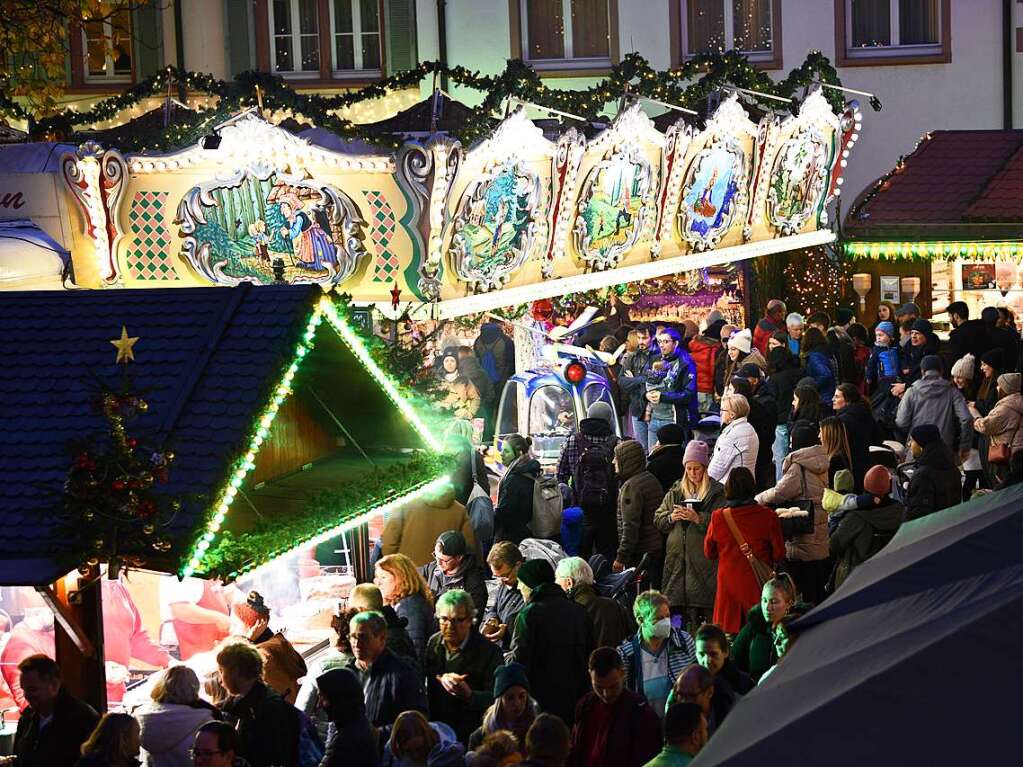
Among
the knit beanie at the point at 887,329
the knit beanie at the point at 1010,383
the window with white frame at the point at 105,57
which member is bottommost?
the knit beanie at the point at 1010,383

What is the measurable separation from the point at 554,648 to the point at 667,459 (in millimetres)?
4394

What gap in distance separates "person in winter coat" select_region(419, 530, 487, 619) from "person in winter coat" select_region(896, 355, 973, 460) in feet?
19.0

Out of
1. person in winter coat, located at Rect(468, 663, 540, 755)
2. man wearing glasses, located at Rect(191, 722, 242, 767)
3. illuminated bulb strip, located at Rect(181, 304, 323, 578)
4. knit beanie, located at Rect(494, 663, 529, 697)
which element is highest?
illuminated bulb strip, located at Rect(181, 304, 323, 578)

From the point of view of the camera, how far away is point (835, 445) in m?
13.2

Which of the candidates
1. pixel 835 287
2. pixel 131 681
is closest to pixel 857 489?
pixel 131 681

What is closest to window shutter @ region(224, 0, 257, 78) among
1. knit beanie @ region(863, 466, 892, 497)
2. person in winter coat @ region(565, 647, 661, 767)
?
knit beanie @ region(863, 466, 892, 497)

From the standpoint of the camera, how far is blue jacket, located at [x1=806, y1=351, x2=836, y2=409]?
16500 mm

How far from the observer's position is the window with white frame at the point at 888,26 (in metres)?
24.7

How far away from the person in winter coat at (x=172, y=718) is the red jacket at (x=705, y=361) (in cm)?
1100

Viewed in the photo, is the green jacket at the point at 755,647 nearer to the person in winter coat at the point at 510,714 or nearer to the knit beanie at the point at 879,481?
the person in winter coat at the point at 510,714

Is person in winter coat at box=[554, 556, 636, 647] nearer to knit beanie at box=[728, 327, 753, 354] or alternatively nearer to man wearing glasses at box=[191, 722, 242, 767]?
man wearing glasses at box=[191, 722, 242, 767]

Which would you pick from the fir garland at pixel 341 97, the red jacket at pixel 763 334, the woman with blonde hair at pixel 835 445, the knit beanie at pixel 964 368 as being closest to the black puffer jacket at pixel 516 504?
the woman with blonde hair at pixel 835 445

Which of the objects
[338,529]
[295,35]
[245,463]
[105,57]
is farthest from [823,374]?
[105,57]

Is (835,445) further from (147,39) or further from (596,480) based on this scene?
(147,39)
